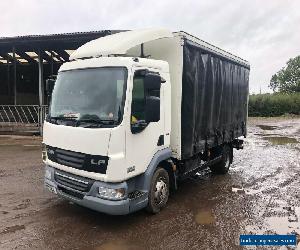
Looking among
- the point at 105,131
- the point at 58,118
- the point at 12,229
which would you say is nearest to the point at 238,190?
the point at 105,131

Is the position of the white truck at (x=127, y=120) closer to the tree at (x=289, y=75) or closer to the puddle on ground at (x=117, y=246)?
the puddle on ground at (x=117, y=246)

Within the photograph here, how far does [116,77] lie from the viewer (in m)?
4.95

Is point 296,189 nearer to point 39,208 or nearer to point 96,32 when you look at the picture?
point 39,208

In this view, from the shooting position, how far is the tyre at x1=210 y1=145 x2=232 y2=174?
8.91 m

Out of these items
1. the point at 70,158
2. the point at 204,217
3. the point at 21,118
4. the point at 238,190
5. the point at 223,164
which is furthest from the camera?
the point at 21,118

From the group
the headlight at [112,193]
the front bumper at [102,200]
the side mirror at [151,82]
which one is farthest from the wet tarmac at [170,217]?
the side mirror at [151,82]

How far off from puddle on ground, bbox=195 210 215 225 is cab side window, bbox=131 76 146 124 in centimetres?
217

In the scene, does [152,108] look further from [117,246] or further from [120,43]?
[117,246]

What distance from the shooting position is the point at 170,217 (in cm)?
579

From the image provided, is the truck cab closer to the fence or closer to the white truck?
the white truck

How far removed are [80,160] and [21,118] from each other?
48.7ft

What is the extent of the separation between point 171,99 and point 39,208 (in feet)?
10.5

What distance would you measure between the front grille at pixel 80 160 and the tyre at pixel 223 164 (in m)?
4.82

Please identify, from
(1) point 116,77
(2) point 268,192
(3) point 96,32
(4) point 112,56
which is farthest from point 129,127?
(3) point 96,32
